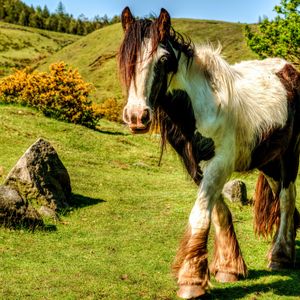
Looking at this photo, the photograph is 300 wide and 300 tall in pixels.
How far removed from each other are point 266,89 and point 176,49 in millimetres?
1953

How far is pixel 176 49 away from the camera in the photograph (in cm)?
609

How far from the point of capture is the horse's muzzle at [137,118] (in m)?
5.36

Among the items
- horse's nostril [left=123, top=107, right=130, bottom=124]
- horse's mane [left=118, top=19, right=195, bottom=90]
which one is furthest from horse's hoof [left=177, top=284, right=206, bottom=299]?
horse's mane [left=118, top=19, right=195, bottom=90]

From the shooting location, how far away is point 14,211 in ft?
31.1

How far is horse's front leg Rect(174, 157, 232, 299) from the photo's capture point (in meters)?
6.19

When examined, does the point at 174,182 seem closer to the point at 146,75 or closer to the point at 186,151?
the point at 186,151

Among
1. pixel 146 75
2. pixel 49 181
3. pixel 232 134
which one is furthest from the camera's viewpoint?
pixel 49 181

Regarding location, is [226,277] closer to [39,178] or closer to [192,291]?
[192,291]

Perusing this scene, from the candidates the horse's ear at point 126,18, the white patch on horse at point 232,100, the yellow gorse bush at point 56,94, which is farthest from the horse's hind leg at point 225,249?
the yellow gorse bush at point 56,94

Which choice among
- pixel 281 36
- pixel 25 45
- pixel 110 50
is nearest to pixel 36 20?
pixel 25 45

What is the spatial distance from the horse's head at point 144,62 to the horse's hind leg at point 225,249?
225 centimetres

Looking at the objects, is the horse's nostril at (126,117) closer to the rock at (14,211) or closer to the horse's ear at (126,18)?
the horse's ear at (126,18)

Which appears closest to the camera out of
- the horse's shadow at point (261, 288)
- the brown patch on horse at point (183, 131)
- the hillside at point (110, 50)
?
the brown patch on horse at point (183, 131)

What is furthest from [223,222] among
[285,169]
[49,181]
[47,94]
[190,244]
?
[47,94]
